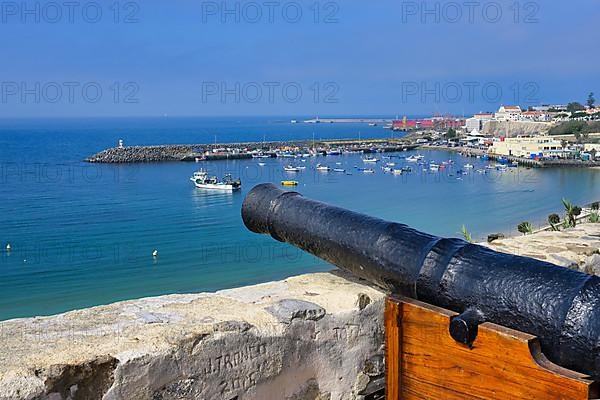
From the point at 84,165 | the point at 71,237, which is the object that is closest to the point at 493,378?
the point at 71,237

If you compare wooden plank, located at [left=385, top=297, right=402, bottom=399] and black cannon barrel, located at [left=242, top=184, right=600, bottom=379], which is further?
wooden plank, located at [left=385, top=297, right=402, bottom=399]

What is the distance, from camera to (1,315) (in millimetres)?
16859

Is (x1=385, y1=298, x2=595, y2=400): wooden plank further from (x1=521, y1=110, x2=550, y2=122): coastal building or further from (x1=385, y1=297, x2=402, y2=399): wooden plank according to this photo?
(x1=521, y1=110, x2=550, y2=122): coastal building

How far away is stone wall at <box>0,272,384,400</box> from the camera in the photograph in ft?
5.27

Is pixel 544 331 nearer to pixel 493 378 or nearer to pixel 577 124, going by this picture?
pixel 493 378

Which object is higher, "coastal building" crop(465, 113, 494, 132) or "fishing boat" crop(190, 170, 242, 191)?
"coastal building" crop(465, 113, 494, 132)

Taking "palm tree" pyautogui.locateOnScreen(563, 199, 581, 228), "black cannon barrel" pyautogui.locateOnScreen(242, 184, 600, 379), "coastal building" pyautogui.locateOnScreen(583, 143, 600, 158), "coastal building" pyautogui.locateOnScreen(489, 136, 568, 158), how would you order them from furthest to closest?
"coastal building" pyautogui.locateOnScreen(489, 136, 568, 158), "coastal building" pyautogui.locateOnScreen(583, 143, 600, 158), "palm tree" pyautogui.locateOnScreen(563, 199, 581, 228), "black cannon barrel" pyautogui.locateOnScreen(242, 184, 600, 379)

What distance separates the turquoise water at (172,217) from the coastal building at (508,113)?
5606 centimetres

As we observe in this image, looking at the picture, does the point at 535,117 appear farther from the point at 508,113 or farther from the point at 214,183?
Result: the point at 214,183

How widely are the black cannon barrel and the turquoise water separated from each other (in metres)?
16.4

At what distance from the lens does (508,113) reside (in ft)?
376

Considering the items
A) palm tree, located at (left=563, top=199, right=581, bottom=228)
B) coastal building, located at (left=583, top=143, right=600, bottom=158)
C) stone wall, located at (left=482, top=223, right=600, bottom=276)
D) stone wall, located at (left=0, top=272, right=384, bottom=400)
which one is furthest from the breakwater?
stone wall, located at (left=0, top=272, right=384, bottom=400)

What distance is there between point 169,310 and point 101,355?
1.37 ft

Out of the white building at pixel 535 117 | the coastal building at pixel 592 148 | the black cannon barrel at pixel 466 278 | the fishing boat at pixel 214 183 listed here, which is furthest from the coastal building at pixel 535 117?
the black cannon barrel at pixel 466 278
